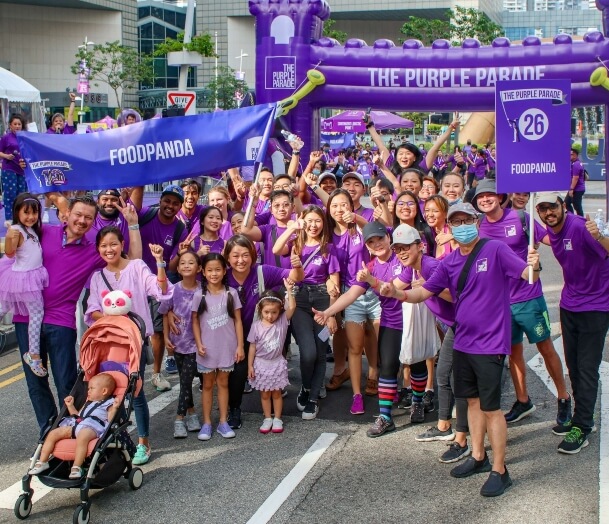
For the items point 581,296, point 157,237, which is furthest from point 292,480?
point 157,237

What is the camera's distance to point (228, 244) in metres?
6.80

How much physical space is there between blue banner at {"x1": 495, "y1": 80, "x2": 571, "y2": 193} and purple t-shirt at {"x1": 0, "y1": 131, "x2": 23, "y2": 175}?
35.0 feet

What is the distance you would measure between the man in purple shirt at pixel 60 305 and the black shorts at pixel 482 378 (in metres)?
2.72

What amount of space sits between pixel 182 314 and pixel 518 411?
283 cm

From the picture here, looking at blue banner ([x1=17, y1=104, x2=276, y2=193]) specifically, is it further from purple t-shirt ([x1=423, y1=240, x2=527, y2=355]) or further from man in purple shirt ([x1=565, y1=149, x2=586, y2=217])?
man in purple shirt ([x1=565, y1=149, x2=586, y2=217])

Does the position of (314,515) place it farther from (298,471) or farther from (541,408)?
(541,408)

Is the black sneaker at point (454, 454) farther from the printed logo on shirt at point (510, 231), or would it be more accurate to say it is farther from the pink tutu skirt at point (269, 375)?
the printed logo on shirt at point (510, 231)

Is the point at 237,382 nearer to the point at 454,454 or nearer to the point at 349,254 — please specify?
the point at 349,254

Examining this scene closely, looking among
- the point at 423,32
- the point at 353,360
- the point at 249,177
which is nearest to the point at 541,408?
the point at 353,360

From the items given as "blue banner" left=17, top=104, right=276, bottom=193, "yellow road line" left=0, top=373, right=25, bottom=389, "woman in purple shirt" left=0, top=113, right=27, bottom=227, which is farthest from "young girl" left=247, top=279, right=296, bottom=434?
"woman in purple shirt" left=0, top=113, right=27, bottom=227

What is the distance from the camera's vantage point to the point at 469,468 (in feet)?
18.6

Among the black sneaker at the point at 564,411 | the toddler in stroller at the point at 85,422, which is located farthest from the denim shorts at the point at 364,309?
the toddler in stroller at the point at 85,422

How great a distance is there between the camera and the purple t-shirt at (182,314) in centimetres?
671

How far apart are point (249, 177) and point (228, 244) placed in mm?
4837
